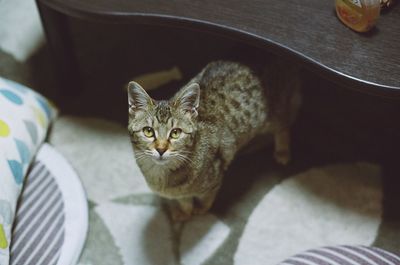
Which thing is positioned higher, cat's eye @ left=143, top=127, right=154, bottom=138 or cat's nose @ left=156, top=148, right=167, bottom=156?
cat's eye @ left=143, top=127, right=154, bottom=138

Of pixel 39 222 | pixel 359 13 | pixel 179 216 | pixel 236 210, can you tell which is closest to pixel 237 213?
pixel 236 210

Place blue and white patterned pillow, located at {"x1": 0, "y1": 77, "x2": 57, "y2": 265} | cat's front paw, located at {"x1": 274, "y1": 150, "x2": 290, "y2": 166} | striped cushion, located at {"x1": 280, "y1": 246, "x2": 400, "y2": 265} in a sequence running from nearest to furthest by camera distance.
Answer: striped cushion, located at {"x1": 280, "y1": 246, "x2": 400, "y2": 265} → blue and white patterned pillow, located at {"x1": 0, "y1": 77, "x2": 57, "y2": 265} → cat's front paw, located at {"x1": 274, "y1": 150, "x2": 290, "y2": 166}

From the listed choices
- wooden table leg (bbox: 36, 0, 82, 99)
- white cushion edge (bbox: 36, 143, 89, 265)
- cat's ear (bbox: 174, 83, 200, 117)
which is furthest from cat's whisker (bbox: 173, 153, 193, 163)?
wooden table leg (bbox: 36, 0, 82, 99)

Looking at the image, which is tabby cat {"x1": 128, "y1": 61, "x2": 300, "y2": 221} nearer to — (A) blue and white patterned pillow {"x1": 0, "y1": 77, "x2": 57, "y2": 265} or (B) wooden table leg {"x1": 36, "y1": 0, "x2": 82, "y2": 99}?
(A) blue and white patterned pillow {"x1": 0, "y1": 77, "x2": 57, "y2": 265}

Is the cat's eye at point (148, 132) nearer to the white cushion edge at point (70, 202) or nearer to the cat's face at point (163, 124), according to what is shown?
the cat's face at point (163, 124)

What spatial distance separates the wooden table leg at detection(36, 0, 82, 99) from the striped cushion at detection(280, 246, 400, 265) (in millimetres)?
944

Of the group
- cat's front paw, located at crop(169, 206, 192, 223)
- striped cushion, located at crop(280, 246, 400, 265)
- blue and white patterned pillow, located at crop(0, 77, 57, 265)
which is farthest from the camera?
cat's front paw, located at crop(169, 206, 192, 223)

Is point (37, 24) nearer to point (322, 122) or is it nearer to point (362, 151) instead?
point (322, 122)

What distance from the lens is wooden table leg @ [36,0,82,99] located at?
4.85 feet

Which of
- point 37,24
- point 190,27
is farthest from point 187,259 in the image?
point 37,24

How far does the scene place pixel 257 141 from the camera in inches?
64.1

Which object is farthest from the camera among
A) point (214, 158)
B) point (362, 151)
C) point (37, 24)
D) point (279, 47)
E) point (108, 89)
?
point (37, 24)

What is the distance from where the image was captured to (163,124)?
1.16 meters

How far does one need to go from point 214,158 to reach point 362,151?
56 centimetres
